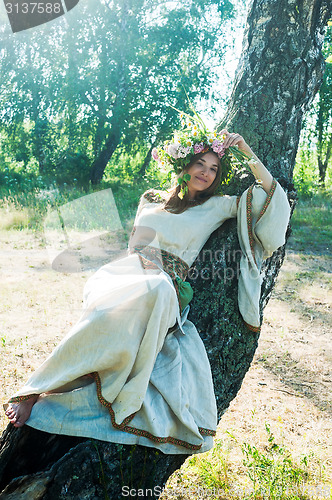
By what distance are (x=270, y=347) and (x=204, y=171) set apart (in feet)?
7.48

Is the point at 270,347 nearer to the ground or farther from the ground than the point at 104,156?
nearer to the ground

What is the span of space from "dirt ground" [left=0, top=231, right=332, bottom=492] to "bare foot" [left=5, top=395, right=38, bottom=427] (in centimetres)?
88

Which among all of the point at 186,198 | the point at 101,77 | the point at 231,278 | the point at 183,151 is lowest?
the point at 231,278

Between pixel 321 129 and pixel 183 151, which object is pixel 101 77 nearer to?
pixel 321 129

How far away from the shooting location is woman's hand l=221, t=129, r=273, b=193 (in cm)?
299

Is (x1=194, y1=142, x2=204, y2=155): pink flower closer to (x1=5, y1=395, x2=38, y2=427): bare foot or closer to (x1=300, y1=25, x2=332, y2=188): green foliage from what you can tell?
(x1=5, y1=395, x2=38, y2=427): bare foot

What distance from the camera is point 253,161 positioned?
2.99 meters

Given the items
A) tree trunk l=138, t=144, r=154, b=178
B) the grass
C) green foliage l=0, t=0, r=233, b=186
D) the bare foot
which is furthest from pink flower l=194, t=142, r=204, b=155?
tree trunk l=138, t=144, r=154, b=178

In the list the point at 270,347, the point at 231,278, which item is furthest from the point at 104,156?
the point at 231,278

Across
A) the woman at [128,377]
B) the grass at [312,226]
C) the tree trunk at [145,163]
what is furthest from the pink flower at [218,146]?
the tree trunk at [145,163]

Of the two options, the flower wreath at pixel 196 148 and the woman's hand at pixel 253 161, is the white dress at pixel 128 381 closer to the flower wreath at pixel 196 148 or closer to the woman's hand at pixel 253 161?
the woman's hand at pixel 253 161

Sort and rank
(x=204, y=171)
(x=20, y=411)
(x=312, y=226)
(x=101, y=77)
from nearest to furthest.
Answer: (x=20, y=411), (x=204, y=171), (x=312, y=226), (x=101, y=77)

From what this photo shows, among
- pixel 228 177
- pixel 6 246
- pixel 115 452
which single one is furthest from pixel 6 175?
pixel 115 452

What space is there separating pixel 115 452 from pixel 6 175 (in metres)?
13.0
